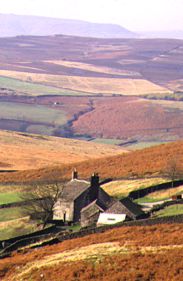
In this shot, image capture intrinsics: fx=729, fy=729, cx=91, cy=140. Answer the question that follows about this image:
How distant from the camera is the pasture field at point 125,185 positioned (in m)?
73.4

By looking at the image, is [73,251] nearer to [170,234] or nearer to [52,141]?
[170,234]

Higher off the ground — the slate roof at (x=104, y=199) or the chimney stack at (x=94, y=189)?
the chimney stack at (x=94, y=189)

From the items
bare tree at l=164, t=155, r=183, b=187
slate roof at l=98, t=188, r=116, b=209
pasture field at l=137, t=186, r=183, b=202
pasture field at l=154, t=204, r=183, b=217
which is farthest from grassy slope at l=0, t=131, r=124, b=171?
pasture field at l=154, t=204, r=183, b=217

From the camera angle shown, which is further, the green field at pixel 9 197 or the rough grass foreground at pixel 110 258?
the green field at pixel 9 197

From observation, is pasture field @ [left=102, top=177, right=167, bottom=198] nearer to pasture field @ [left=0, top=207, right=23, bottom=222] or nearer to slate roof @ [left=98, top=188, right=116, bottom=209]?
slate roof @ [left=98, top=188, right=116, bottom=209]

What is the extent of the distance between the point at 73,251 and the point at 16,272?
4.21 m

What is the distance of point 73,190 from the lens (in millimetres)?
66250

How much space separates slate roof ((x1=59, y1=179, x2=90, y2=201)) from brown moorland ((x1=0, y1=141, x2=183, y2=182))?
17842mm

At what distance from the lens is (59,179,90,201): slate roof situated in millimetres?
65375

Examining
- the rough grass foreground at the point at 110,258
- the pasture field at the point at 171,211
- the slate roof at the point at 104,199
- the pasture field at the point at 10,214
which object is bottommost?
the rough grass foreground at the point at 110,258

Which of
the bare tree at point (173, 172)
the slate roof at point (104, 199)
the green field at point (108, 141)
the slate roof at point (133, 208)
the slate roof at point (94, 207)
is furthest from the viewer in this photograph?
the green field at point (108, 141)

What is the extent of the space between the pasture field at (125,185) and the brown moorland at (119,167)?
496 centimetres

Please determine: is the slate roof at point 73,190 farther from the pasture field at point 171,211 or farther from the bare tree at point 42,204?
the pasture field at point 171,211

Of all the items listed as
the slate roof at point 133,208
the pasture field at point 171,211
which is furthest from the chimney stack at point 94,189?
the pasture field at point 171,211
